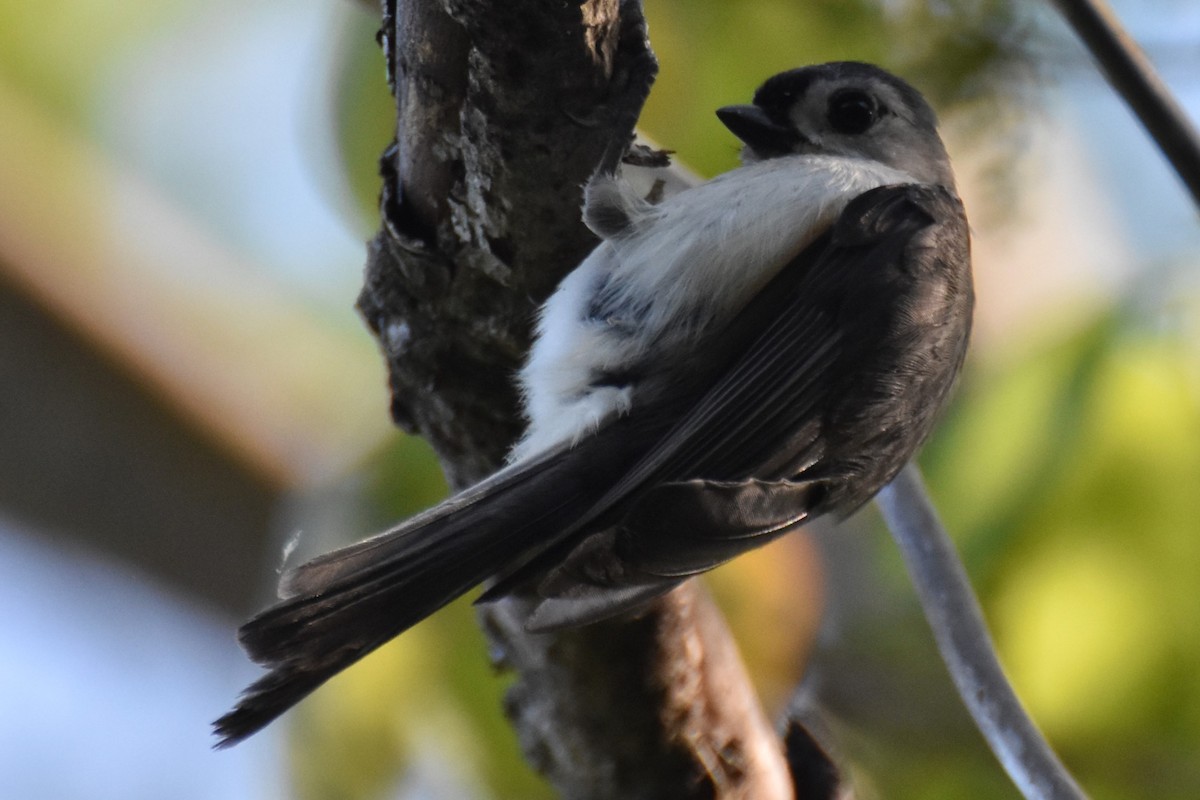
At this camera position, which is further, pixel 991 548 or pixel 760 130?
pixel 991 548

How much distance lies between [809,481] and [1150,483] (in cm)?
144

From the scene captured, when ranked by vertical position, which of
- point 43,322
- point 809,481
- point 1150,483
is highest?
point 43,322

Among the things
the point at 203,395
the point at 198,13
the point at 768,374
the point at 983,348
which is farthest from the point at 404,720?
the point at 198,13

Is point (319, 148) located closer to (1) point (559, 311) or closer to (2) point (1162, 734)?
(1) point (559, 311)

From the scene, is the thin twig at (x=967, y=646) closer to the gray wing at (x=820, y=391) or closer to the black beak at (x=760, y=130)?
the gray wing at (x=820, y=391)

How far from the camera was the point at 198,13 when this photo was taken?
391cm

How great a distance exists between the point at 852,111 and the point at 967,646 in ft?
3.77

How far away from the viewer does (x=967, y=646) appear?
2.13 meters

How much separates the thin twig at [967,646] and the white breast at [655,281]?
1.76ft

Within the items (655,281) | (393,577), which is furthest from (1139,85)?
(393,577)

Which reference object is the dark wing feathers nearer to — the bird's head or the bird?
the bird

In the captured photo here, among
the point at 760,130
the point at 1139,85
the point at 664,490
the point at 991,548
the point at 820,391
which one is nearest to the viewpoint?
the point at 664,490

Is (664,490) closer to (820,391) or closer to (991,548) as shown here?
(820,391)

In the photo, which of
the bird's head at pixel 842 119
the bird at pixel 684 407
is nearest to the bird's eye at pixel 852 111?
the bird's head at pixel 842 119
